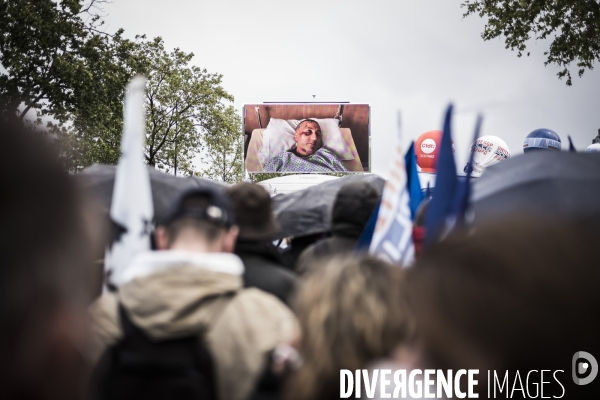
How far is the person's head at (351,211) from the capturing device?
14.1ft

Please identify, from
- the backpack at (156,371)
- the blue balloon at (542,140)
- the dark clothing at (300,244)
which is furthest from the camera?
the blue balloon at (542,140)

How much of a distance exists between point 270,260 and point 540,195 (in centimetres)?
142

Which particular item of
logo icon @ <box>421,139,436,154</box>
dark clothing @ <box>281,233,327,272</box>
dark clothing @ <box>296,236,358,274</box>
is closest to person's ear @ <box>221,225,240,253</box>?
dark clothing @ <box>296,236,358,274</box>

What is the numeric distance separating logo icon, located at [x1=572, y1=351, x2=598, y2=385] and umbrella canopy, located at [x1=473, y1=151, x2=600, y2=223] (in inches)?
62.9

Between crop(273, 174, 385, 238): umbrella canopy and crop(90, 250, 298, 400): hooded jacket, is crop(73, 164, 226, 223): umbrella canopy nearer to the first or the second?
crop(273, 174, 385, 238): umbrella canopy

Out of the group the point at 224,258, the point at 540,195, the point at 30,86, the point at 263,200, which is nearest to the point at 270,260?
the point at 263,200

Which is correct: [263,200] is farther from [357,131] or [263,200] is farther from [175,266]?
[357,131]

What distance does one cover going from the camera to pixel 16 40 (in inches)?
798

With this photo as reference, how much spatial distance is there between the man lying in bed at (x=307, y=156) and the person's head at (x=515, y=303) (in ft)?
125

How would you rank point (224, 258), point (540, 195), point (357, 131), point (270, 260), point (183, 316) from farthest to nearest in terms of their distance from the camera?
point (357, 131) → point (540, 195) → point (270, 260) → point (224, 258) → point (183, 316)

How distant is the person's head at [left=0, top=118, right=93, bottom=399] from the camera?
144cm

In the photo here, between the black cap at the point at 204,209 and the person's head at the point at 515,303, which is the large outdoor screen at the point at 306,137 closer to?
the black cap at the point at 204,209

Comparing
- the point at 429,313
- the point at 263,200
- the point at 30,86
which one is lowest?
the point at 429,313

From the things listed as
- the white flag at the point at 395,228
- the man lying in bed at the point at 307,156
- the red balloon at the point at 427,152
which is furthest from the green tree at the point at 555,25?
the man lying in bed at the point at 307,156
